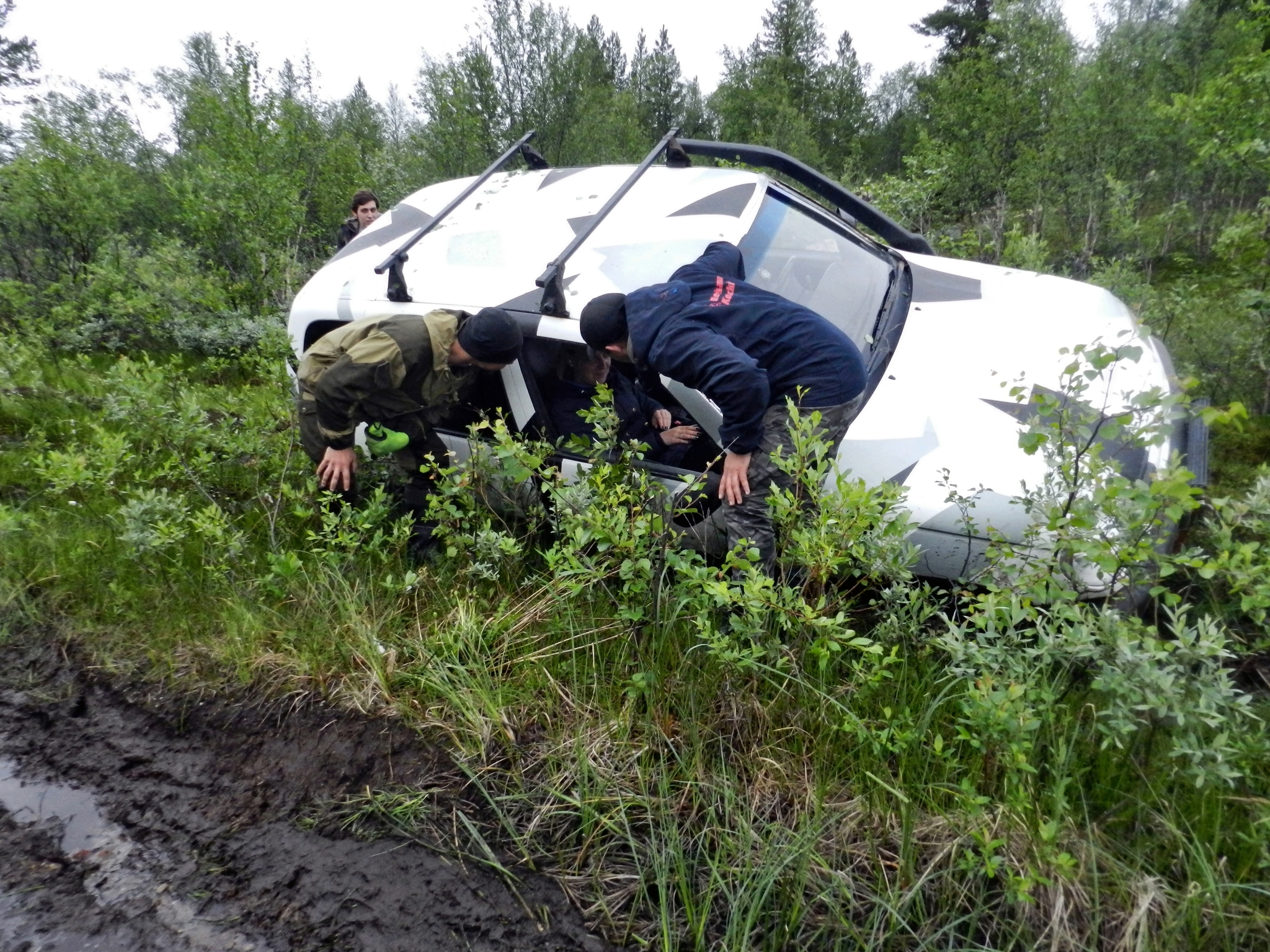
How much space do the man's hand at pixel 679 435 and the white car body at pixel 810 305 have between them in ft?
0.30

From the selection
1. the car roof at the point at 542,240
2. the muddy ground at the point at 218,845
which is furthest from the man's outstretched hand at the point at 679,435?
the muddy ground at the point at 218,845

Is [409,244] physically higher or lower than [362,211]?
lower

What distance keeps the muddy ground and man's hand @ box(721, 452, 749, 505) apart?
1.40 meters

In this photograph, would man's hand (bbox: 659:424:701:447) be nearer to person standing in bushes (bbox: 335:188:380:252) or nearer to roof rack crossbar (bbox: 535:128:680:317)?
roof rack crossbar (bbox: 535:128:680:317)

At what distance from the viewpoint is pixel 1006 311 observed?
3531mm

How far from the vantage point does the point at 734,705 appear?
97.5 inches

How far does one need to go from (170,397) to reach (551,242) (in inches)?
104

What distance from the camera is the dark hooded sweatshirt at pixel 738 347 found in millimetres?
2783

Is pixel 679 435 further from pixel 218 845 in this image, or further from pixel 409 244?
pixel 218 845

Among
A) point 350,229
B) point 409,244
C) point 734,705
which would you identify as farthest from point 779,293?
point 350,229

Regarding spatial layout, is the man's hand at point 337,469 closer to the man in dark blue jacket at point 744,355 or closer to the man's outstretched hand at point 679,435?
the man in dark blue jacket at point 744,355

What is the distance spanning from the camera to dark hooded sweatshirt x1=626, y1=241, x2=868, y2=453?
2783mm

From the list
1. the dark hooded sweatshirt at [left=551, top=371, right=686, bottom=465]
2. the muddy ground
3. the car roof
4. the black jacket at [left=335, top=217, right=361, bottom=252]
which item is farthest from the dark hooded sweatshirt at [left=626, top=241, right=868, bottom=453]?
the black jacket at [left=335, top=217, right=361, bottom=252]

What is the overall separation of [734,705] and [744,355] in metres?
1.23
